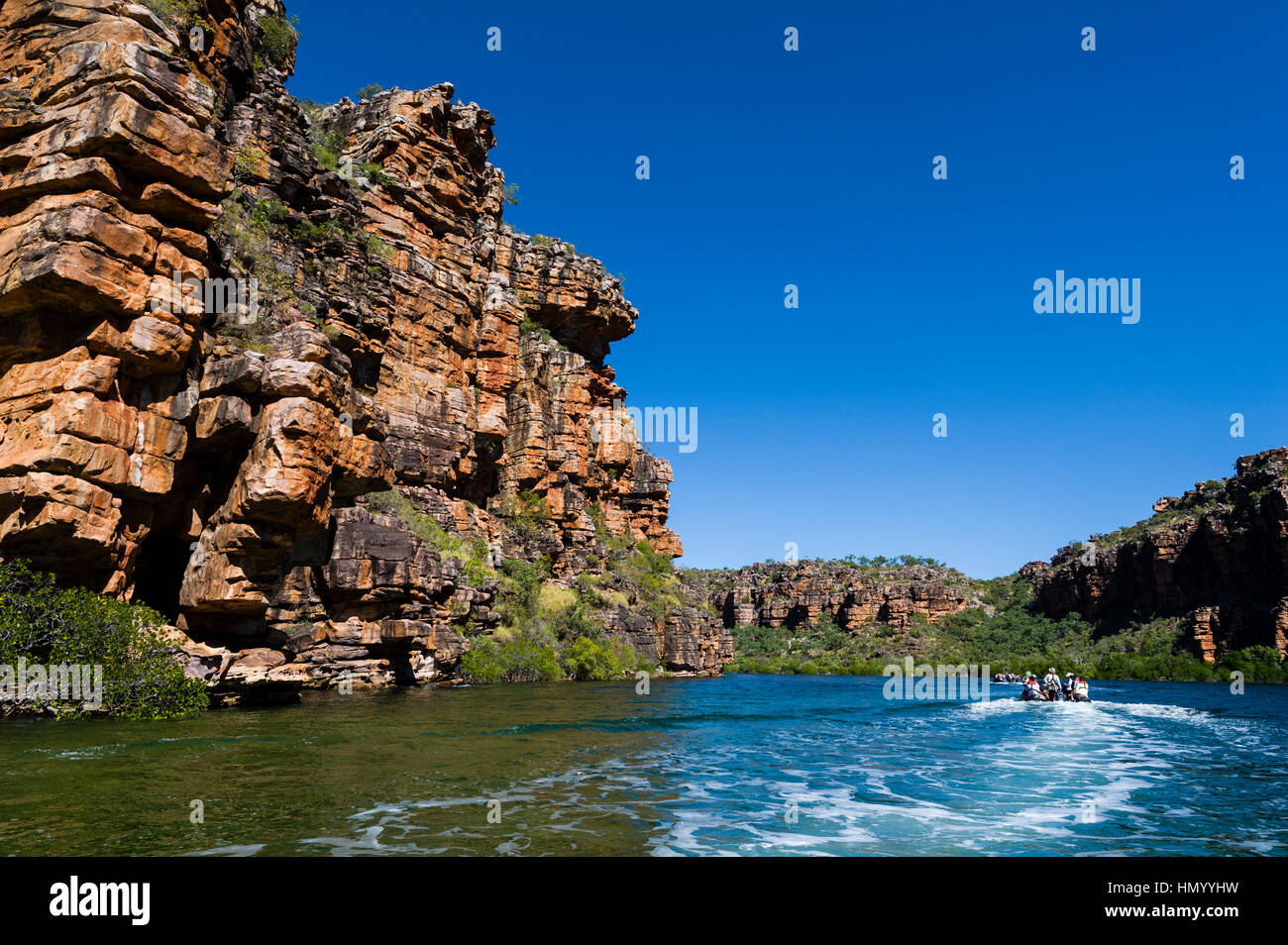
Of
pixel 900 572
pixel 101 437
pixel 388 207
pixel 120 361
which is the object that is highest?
pixel 388 207

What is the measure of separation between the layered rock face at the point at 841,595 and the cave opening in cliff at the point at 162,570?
13620 cm

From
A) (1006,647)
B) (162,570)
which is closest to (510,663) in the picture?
(162,570)

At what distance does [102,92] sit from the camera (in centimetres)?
2200

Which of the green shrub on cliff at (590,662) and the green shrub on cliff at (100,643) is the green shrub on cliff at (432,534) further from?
the green shrub on cliff at (100,643)

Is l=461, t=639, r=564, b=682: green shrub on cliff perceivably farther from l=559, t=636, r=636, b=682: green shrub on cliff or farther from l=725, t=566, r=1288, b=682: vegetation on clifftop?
l=725, t=566, r=1288, b=682: vegetation on clifftop

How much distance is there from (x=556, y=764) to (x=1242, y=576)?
97.3 m

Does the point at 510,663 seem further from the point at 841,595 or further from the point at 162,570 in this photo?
the point at 841,595

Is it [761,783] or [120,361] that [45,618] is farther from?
[761,783]

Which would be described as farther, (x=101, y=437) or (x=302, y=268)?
(x=302, y=268)

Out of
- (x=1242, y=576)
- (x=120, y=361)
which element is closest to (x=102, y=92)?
(x=120, y=361)

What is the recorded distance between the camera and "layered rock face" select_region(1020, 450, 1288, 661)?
2992 inches

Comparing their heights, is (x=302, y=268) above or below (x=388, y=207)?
below

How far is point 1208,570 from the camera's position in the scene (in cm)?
8975

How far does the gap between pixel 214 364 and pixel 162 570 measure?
7534mm
